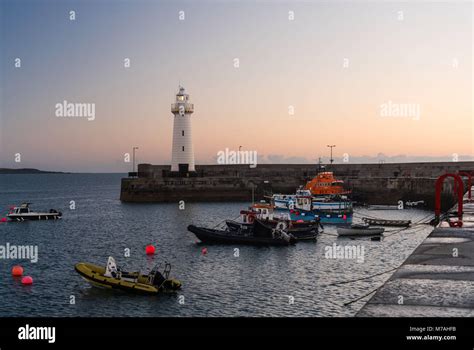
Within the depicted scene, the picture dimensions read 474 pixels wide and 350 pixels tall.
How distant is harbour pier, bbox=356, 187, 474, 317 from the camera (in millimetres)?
12250

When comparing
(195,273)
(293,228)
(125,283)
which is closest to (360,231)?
(293,228)

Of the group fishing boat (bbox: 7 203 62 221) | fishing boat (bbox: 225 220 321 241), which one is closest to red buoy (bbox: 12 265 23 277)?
fishing boat (bbox: 225 220 321 241)

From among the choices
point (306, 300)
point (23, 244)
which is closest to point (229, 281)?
point (306, 300)

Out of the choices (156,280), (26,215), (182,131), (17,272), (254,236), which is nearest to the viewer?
(156,280)

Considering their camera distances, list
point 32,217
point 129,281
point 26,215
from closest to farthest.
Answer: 1. point 129,281
2. point 26,215
3. point 32,217

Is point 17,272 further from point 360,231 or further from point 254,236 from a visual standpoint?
point 360,231

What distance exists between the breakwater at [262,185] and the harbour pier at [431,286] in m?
50.2

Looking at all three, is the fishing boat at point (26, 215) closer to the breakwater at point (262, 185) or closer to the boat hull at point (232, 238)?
the breakwater at point (262, 185)

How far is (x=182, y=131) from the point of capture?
77625 millimetres

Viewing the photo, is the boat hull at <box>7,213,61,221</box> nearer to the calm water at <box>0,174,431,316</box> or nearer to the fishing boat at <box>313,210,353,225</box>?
the calm water at <box>0,174,431,316</box>

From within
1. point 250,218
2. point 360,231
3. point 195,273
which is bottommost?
point 195,273

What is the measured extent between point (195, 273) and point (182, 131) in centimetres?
5143

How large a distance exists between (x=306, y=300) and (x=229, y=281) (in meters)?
5.29

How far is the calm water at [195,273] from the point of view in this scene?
69.1 ft
